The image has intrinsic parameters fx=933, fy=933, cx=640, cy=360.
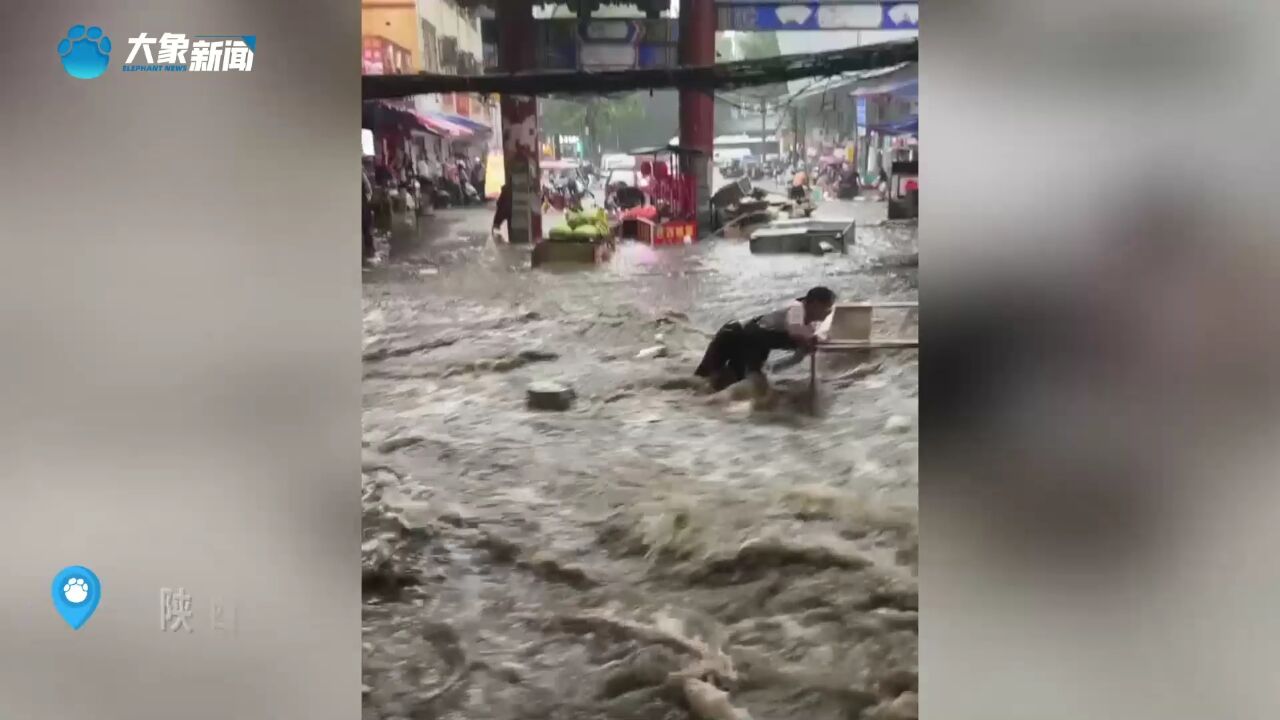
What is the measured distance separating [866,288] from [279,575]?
764mm

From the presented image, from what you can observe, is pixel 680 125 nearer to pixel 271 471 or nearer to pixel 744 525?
pixel 744 525

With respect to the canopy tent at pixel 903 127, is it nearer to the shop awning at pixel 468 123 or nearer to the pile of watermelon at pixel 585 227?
the pile of watermelon at pixel 585 227

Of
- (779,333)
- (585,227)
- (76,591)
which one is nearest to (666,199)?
(585,227)

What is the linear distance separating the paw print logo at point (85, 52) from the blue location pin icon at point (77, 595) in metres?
0.60

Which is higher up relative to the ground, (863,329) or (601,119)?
(601,119)

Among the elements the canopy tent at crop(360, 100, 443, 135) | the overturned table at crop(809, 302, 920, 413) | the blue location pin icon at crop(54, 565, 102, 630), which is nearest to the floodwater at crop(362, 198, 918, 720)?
the overturned table at crop(809, 302, 920, 413)

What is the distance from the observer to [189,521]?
112 centimetres

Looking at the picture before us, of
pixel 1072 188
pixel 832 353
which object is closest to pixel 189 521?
pixel 832 353

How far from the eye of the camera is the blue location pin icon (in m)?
1.14

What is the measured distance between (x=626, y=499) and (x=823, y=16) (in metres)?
0.58

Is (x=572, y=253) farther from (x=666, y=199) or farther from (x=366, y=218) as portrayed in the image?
(x=366, y=218)

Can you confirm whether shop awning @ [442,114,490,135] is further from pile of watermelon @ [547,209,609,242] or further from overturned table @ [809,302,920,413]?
overturned table @ [809,302,920,413]

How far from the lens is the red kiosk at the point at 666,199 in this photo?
1.06 m

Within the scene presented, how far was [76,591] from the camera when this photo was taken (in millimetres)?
1142
